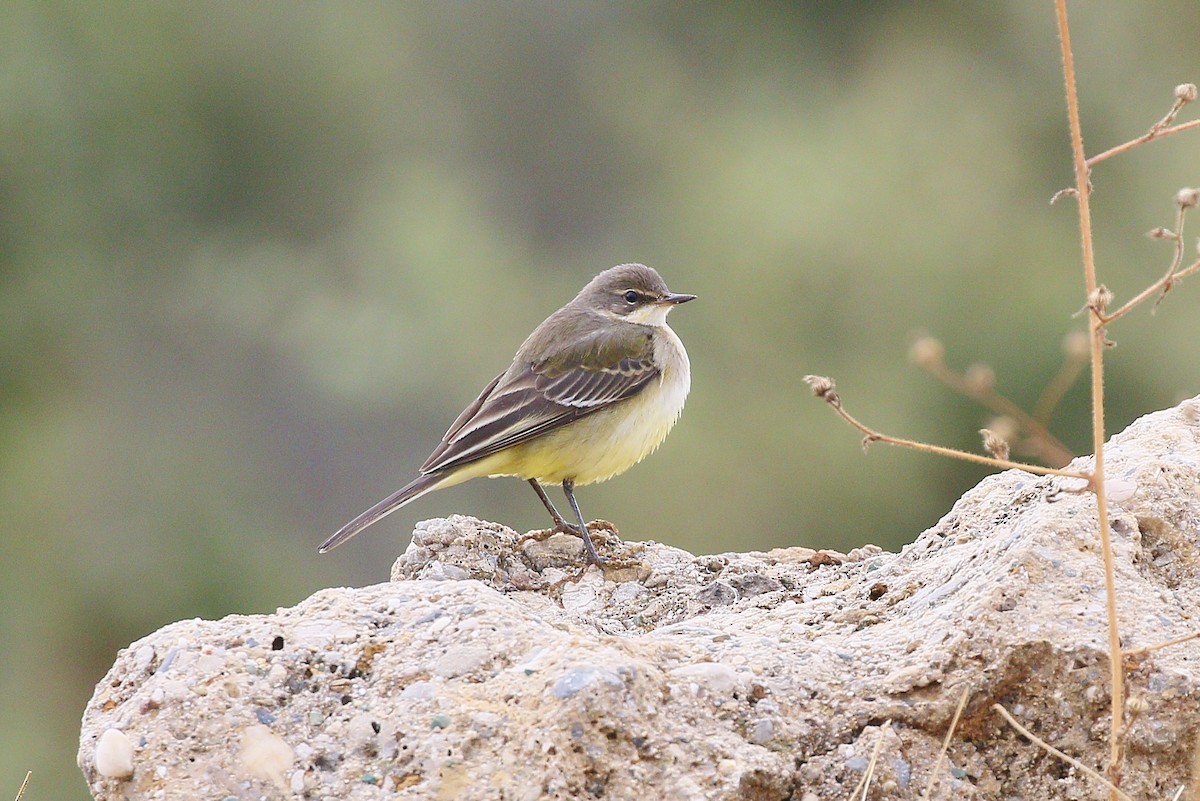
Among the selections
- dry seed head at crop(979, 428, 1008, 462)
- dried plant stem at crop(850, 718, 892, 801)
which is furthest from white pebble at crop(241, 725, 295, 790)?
dry seed head at crop(979, 428, 1008, 462)

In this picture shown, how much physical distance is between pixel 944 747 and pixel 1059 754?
277 mm

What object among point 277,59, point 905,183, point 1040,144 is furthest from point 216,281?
point 1040,144

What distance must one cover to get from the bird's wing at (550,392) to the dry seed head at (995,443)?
3425 millimetres

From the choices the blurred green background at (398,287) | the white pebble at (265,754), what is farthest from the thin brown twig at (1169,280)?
the blurred green background at (398,287)

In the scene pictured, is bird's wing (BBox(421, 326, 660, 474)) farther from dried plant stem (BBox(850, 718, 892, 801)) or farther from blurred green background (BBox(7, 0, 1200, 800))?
blurred green background (BBox(7, 0, 1200, 800))

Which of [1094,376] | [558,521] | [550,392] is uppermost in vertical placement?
[550,392]

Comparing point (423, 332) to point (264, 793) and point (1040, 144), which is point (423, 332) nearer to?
point (1040, 144)

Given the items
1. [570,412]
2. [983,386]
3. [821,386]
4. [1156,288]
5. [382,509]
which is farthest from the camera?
[570,412]

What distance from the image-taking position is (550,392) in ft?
24.6

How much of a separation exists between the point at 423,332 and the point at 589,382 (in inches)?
769

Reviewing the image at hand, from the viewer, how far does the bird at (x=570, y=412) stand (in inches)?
281

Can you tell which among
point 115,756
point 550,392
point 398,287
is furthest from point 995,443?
Answer: point 398,287

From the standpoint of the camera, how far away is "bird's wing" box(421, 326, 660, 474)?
23.4ft

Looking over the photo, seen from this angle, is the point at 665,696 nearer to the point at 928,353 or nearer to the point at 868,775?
the point at 868,775
